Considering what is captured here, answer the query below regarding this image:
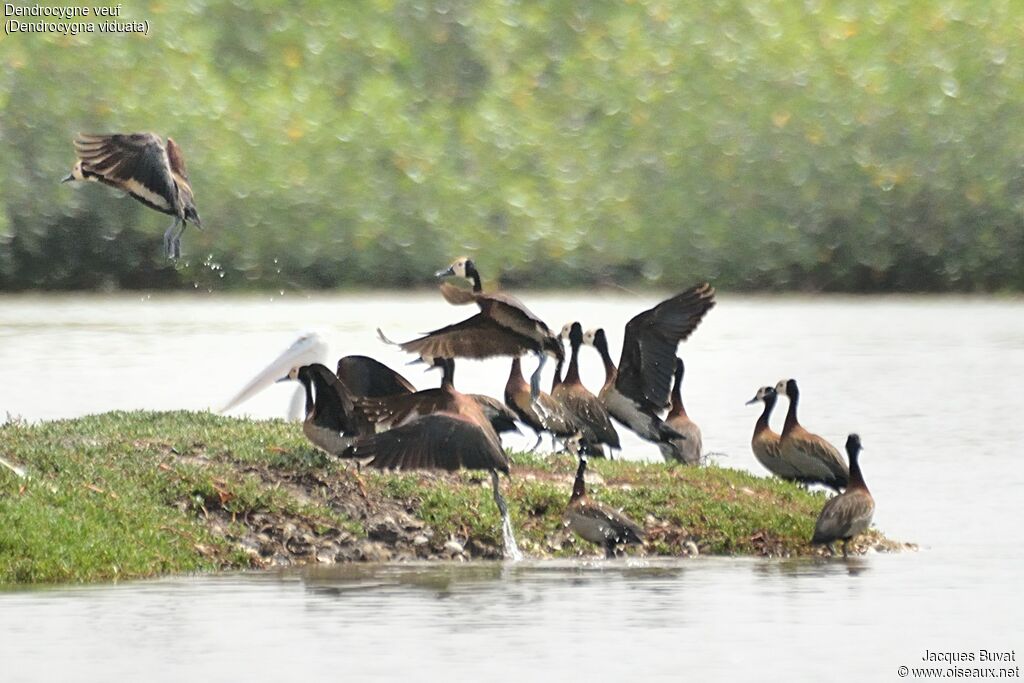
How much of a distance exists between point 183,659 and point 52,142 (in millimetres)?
35543

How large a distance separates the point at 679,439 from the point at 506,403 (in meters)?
1.46

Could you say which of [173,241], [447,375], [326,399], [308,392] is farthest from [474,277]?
[173,241]

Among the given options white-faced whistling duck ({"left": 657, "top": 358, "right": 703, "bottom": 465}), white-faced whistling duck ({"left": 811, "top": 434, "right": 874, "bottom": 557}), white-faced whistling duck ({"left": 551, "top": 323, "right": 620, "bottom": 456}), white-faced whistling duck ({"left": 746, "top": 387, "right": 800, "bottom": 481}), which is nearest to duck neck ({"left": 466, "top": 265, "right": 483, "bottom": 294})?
white-faced whistling duck ({"left": 551, "top": 323, "right": 620, "bottom": 456})

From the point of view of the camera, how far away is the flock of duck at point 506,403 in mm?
Answer: 15008

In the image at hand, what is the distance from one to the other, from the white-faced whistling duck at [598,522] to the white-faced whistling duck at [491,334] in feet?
3.17

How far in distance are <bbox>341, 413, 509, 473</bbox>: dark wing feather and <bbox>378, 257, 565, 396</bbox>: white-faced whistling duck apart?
1.47 ft

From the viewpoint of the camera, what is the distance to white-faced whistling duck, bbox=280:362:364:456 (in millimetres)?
15750

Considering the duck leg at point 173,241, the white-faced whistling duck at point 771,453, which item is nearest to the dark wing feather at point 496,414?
the white-faced whistling duck at point 771,453

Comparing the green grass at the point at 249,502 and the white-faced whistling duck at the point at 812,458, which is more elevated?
the white-faced whistling duck at the point at 812,458

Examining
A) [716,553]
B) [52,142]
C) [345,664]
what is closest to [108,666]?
[345,664]

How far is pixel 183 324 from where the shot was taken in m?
41.9

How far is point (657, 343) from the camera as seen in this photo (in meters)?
17.8

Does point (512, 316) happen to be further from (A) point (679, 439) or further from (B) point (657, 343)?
(A) point (679, 439)

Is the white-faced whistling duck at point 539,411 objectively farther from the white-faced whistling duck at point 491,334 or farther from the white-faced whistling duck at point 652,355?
the white-faced whistling duck at point 491,334
